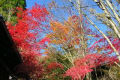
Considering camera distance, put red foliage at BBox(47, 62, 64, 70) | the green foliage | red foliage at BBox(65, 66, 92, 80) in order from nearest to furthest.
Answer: red foliage at BBox(65, 66, 92, 80) → red foliage at BBox(47, 62, 64, 70) → the green foliage

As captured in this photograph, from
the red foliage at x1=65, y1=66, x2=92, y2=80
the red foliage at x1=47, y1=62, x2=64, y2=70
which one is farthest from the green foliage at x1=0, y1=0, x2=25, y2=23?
the red foliage at x1=65, y1=66, x2=92, y2=80

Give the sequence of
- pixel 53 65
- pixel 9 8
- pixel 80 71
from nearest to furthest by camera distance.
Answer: pixel 80 71, pixel 53 65, pixel 9 8

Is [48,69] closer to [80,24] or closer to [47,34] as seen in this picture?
[47,34]

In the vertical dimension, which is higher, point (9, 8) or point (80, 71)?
point (9, 8)

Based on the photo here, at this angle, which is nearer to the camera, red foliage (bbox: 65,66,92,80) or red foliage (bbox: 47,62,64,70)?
red foliage (bbox: 65,66,92,80)

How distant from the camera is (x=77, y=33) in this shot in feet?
34.0

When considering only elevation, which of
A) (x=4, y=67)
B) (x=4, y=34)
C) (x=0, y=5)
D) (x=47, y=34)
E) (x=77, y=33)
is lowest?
(x=4, y=67)

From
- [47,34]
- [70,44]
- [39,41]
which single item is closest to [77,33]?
[70,44]

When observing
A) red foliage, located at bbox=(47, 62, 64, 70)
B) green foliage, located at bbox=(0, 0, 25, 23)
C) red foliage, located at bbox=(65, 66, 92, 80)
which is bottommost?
red foliage, located at bbox=(65, 66, 92, 80)

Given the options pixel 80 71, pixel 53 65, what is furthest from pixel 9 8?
pixel 80 71

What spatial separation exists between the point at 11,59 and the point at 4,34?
1.71 m

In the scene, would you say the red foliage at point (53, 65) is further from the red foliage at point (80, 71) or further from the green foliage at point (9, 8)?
the green foliage at point (9, 8)

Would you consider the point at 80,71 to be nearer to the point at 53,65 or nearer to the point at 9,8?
the point at 53,65

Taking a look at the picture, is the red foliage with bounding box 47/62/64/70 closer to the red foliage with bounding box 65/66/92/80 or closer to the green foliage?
the red foliage with bounding box 65/66/92/80
